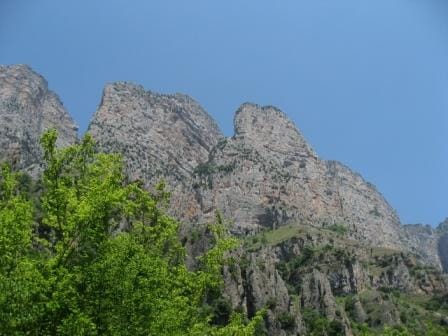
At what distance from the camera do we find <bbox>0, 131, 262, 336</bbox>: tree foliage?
2456 cm

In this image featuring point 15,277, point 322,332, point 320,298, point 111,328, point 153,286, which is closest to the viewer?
point 15,277

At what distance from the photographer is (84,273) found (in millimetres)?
27016

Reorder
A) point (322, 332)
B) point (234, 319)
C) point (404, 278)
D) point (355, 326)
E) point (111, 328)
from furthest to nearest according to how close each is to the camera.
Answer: point (404, 278), point (355, 326), point (322, 332), point (234, 319), point (111, 328)

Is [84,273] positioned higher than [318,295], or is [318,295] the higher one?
[318,295]

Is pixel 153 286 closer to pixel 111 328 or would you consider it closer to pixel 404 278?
pixel 111 328

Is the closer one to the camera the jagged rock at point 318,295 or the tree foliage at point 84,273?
the tree foliage at point 84,273

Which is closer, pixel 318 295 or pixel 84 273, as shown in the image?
pixel 84 273

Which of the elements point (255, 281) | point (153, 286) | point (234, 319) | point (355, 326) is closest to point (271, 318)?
point (255, 281)

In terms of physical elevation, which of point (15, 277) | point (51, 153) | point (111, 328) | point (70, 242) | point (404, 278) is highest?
point (404, 278)

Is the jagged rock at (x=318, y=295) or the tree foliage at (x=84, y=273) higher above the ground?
the jagged rock at (x=318, y=295)

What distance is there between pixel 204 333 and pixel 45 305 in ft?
35.2

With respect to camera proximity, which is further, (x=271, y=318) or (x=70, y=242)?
(x=271, y=318)

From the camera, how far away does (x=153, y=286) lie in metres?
28.3

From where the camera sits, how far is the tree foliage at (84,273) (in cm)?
2456
